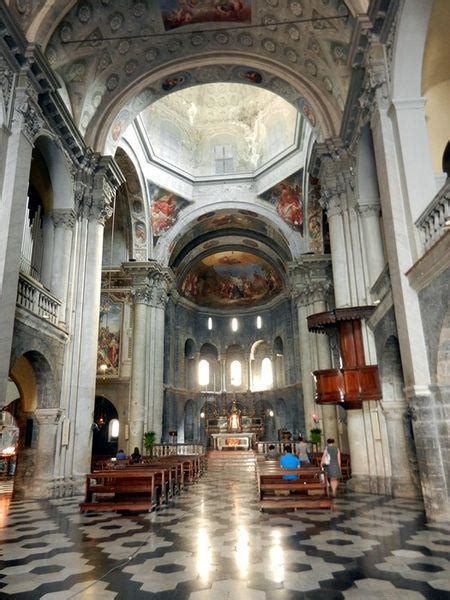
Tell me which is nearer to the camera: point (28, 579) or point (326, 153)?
point (28, 579)

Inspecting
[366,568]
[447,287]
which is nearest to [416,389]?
[447,287]

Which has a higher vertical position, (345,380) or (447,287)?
(447,287)

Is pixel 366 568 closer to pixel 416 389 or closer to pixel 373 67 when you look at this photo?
pixel 416 389

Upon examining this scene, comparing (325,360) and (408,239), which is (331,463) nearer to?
(408,239)

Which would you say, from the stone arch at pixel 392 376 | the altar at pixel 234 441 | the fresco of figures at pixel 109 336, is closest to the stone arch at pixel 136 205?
the fresco of figures at pixel 109 336

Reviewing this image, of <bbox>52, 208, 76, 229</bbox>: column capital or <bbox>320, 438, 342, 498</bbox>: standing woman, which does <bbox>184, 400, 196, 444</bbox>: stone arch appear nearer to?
<bbox>52, 208, 76, 229</bbox>: column capital

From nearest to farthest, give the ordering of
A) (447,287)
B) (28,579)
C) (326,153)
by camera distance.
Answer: (28,579), (447,287), (326,153)

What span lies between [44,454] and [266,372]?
23.5m

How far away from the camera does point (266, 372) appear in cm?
3406

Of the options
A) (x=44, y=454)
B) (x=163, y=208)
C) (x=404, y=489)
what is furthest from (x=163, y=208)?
(x=404, y=489)

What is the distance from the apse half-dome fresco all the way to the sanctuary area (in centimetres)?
606

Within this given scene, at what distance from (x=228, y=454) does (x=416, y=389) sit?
18913 mm

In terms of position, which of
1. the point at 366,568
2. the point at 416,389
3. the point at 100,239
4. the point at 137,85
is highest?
the point at 137,85

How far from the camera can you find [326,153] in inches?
567
